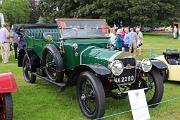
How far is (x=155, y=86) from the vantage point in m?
7.05

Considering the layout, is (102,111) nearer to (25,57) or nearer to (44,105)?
(44,105)

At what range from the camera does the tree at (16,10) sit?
77.5 meters

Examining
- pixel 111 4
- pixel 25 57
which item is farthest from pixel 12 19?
pixel 25 57

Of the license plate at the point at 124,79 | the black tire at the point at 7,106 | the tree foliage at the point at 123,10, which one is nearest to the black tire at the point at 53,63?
the license plate at the point at 124,79

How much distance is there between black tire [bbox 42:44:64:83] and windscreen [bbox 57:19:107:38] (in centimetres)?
45

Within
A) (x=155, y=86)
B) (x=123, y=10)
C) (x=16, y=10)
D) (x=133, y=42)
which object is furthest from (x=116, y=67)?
(x=16, y=10)

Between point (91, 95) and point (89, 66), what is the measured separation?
21.3 inches

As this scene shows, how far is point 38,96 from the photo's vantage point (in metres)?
8.08

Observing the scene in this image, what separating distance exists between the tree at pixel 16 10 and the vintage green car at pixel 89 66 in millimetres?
69290

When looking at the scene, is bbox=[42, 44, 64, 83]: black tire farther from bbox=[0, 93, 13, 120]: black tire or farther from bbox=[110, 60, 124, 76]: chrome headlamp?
bbox=[0, 93, 13, 120]: black tire

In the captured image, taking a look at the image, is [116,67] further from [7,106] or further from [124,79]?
[7,106]

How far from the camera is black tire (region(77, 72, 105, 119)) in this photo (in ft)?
19.9

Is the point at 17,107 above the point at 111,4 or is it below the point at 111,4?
below

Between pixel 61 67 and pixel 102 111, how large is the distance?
5.96 feet
